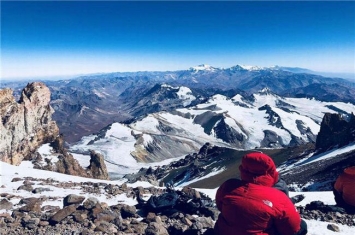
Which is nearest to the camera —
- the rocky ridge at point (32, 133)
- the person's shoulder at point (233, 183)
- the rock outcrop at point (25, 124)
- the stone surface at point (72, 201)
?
the person's shoulder at point (233, 183)

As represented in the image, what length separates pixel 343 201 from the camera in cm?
1452

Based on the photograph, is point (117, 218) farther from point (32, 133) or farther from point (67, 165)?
point (32, 133)

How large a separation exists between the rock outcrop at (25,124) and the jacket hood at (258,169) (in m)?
63.3

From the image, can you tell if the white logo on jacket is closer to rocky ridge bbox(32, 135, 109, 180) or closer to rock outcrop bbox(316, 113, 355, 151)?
rocky ridge bbox(32, 135, 109, 180)

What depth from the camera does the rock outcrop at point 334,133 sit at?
75.2 m

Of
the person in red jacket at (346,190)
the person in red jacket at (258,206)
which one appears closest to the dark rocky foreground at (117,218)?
the person in red jacket at (346,190)

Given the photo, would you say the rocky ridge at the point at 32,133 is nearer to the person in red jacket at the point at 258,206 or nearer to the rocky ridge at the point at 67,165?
the rocky ridge at the point at 67,165

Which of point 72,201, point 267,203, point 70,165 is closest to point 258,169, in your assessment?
point 267,203


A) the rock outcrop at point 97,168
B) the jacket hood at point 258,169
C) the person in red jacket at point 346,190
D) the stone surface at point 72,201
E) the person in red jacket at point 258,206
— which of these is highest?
the jacket hood at point 258,169

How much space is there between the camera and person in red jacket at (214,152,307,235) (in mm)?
7234

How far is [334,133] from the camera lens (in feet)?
296

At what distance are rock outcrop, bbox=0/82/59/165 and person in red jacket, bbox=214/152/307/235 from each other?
207ft

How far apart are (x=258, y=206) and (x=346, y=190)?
351 inches

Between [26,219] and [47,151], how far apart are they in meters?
71.4
